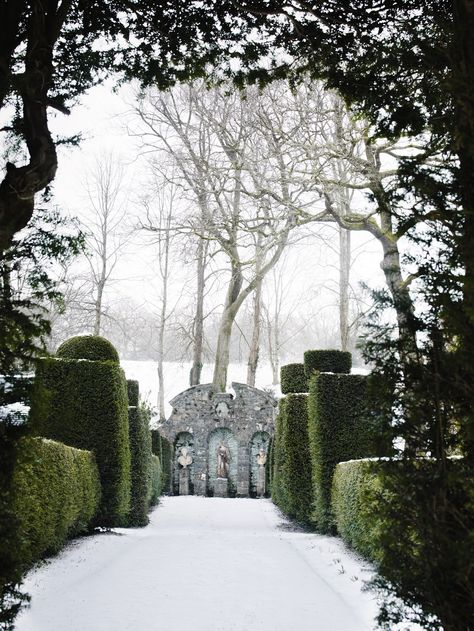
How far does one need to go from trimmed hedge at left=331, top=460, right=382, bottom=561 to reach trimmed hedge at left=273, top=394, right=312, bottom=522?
2.41 m

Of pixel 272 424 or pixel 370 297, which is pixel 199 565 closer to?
pixel 370 297

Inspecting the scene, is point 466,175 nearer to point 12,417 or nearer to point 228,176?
point 12,417

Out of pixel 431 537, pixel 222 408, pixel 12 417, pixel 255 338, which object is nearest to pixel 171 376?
pixel 255 338

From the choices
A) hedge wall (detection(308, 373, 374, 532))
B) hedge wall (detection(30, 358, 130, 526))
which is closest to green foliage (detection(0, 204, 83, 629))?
hedge wall (detection(30, 358, 130, 526))

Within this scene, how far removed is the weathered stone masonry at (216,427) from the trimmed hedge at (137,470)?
35.3 feet

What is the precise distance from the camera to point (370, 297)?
324 cm

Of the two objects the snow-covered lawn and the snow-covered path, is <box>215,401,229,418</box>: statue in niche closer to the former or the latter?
the snow-covered path

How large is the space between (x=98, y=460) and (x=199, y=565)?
366 cm

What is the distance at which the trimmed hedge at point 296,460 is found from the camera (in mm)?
12820

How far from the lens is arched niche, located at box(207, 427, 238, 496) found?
75.5 ft

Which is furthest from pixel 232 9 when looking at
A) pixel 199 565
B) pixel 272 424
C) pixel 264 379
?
pixel 264 379

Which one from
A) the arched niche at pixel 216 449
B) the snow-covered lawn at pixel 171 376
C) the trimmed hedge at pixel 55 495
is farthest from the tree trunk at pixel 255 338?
the trimmed hedge at pixel 55 495

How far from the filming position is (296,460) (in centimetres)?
1338

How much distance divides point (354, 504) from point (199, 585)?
116 inches
